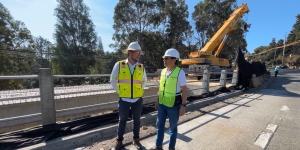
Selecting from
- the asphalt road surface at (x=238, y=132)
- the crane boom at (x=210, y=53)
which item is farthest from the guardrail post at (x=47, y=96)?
the crane boom at (x=210, y=53)

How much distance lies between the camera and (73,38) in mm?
25750

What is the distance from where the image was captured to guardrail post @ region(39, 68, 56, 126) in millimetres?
3048

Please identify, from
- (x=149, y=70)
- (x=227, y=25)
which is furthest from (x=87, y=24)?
(x=227, y=25)

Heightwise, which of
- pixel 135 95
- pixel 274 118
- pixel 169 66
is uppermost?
pixel 169 66

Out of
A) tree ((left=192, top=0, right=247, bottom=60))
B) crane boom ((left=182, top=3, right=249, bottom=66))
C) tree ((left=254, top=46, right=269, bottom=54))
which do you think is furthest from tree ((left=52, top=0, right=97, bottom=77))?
tree ((left=254, top=46, right=269, bottom=54))

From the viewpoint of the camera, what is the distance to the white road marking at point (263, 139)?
3104 millimetres

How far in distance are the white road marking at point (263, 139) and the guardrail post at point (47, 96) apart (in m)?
4.26

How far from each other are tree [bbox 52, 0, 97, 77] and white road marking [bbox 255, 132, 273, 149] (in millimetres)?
25722

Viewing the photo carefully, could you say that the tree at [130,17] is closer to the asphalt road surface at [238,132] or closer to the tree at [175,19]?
the tree at [175,19]

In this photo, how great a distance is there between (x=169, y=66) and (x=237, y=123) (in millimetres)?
3075

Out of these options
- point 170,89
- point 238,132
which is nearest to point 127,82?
point 170,89

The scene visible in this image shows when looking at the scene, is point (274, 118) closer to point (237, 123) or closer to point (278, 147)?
point (237, 123)

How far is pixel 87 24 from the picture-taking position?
87.9ft

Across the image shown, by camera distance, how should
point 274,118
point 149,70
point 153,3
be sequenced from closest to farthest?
point 274,118 < point 153,3 < point 149,70
